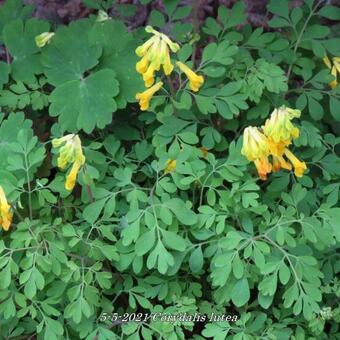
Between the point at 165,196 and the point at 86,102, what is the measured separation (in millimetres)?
386

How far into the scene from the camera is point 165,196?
4.50 feet

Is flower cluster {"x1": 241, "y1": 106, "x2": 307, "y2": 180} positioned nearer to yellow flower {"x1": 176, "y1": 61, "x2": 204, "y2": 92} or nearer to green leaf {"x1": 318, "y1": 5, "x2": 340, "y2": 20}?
yellow flower {"x1": 176, "y1": 61, "x2": 204, "y2": 92}

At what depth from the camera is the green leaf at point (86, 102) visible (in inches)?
60.4

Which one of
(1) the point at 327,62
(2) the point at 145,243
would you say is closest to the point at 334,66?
(1) the point at 327,62

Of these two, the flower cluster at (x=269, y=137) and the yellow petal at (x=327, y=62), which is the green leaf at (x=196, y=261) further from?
the yellow petal at (x=327, y=62)

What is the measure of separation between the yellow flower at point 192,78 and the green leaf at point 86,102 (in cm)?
20

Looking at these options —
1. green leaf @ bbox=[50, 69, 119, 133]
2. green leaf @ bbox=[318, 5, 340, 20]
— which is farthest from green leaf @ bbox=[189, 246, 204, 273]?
green leaf @ bbox=[318, 5, 340, 20]

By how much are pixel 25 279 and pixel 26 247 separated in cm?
Answer: 8

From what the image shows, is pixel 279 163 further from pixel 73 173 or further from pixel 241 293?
pixel 73 173

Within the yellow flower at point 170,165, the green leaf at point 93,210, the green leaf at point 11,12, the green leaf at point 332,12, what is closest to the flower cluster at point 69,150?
the green leaf at point 93,210

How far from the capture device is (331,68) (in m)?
1.75

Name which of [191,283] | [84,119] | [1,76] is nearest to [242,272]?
[191,283]

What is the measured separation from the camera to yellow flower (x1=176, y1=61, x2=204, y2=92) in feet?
4.75

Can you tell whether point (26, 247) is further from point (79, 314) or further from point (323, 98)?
point (323, 98)
